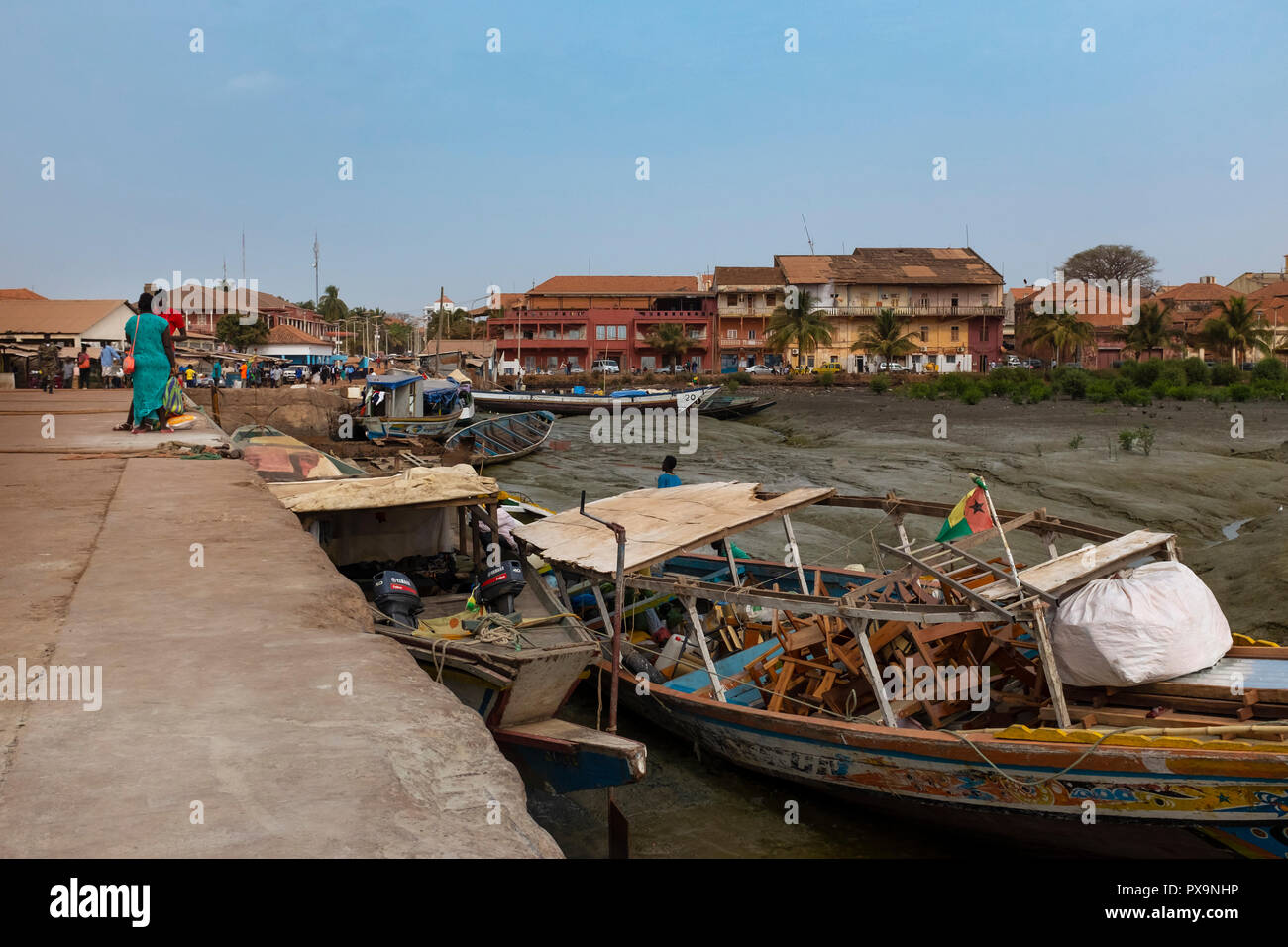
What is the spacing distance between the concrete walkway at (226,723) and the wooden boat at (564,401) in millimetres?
38045

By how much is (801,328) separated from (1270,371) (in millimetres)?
22039

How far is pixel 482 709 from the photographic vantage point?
235 inches

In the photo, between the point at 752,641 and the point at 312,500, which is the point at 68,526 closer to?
the point at 312,500

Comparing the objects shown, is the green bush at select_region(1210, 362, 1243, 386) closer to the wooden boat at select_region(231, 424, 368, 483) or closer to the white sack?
the wooden boat at select_region(231, 424, 368, 483)

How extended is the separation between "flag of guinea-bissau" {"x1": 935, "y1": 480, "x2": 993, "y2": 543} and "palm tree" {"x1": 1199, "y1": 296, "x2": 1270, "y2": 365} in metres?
54.3

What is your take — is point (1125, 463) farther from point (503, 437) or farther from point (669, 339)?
point (669, 339)

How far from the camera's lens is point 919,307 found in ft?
199

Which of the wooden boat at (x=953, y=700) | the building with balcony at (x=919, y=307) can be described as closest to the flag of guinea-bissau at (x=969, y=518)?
the wooden boat at (x=953, y=700)

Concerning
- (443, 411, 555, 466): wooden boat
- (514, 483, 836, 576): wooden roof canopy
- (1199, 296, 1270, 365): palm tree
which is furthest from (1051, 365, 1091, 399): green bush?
(514, 483, 836, 576): wooden roof canopy

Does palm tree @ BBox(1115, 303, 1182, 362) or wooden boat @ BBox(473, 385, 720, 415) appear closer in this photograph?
wooden boat @ BBox(473, 385, 720, 415)

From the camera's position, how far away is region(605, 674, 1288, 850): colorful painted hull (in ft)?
16.2

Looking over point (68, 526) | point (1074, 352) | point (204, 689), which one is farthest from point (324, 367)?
point (204, 689)

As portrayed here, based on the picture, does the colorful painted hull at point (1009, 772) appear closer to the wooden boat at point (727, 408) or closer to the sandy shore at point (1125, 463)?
the sandy shore at point (1125, 463)

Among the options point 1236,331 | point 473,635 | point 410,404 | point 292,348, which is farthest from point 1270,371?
point 292,348
